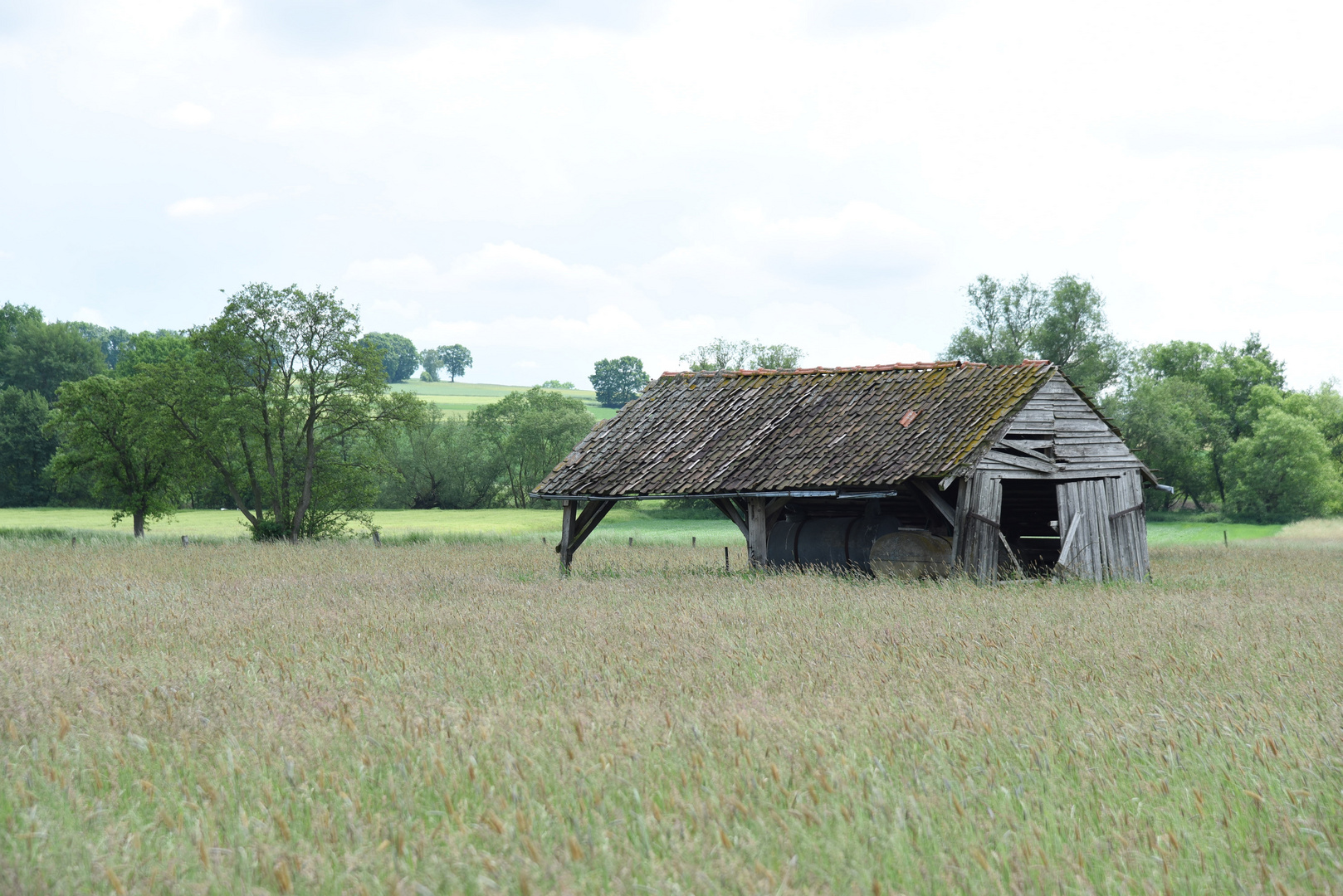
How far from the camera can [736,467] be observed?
734 inches

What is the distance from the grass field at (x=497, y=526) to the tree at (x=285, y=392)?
3.58 m

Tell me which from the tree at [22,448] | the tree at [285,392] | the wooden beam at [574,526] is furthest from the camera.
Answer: the tree at [22,448]

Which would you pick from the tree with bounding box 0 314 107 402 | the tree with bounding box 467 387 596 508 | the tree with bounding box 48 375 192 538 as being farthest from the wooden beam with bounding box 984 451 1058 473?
the tree with bounding box 0 314 107 402

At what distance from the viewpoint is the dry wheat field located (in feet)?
12.2

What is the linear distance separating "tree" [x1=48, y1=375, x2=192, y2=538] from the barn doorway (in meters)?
28.9

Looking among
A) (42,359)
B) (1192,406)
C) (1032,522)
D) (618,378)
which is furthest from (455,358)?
(1032,522)

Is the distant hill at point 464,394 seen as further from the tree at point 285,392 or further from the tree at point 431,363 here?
the tree at point 285,392

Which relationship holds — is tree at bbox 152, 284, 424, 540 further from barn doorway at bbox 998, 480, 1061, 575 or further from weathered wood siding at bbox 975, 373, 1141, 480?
weathered wood siding at bbox 975, 373, 1141, 480

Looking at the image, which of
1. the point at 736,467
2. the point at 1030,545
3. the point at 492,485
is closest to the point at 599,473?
the point at 736,467

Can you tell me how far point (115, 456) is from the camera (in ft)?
132

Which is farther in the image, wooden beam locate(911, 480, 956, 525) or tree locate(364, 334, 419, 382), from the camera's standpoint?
tree locate(364, 334, 419, 382)

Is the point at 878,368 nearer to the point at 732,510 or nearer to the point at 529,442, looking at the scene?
the point at 732,510

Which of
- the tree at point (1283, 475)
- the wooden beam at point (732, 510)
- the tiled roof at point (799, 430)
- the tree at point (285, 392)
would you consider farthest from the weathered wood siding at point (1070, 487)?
the tree at point (1283, 475)

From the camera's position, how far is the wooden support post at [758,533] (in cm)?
1861
